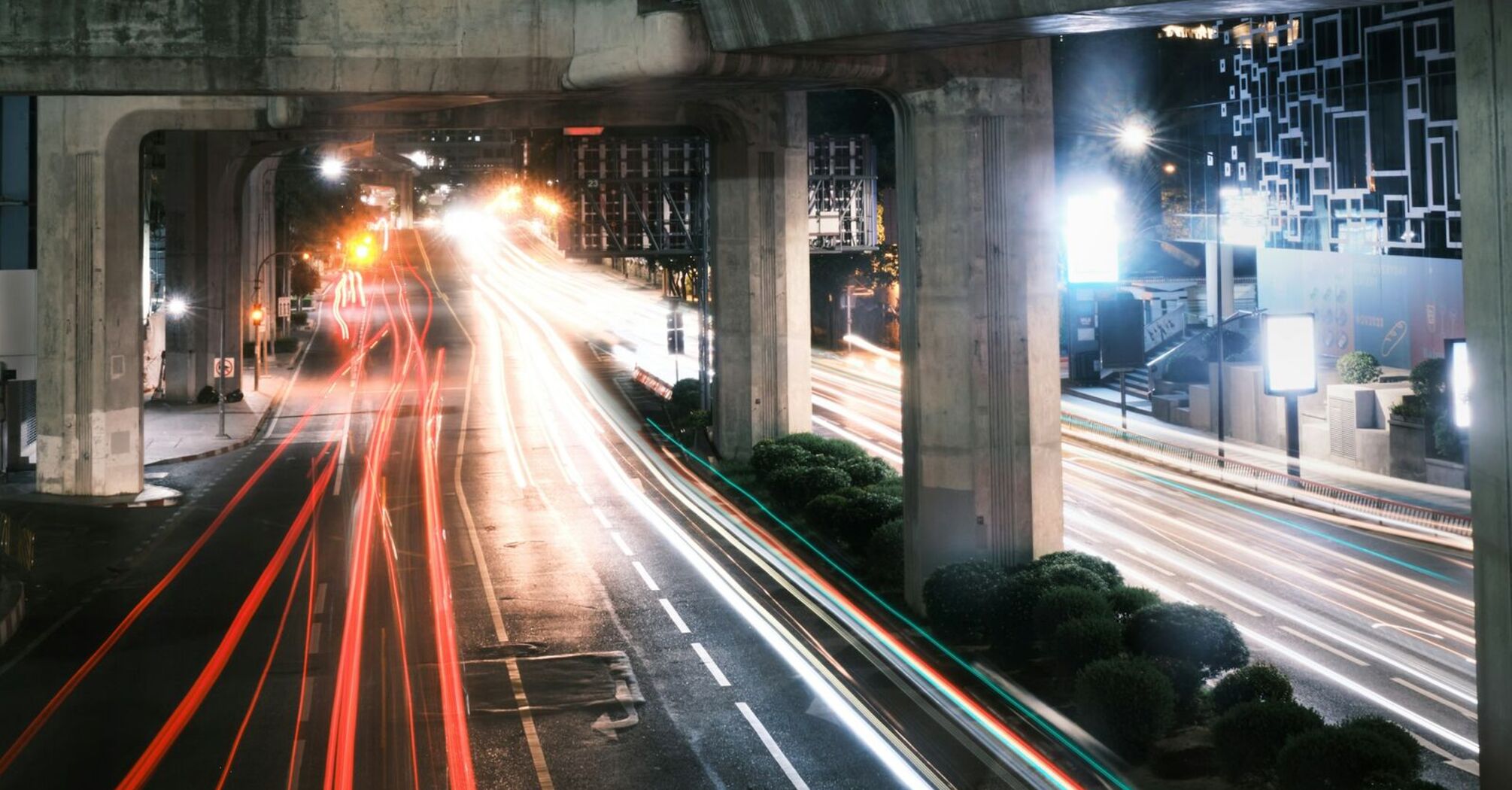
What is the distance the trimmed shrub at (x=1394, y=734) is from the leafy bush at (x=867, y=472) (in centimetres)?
1814

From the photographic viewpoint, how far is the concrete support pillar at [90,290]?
38.8 m

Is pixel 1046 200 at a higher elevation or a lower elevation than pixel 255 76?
lower

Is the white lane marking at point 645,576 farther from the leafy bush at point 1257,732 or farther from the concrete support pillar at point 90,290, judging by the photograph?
the concrete support pillar at point 90,290

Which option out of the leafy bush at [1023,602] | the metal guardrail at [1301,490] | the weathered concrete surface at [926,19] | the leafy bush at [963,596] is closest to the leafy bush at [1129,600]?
the leafy bush at [1023,602]

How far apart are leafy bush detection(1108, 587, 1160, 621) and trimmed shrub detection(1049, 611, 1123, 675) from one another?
1096mm

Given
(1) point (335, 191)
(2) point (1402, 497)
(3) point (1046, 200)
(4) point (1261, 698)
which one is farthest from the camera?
(1) point (335, 191)

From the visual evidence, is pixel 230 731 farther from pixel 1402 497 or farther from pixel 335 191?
pixel 335 191

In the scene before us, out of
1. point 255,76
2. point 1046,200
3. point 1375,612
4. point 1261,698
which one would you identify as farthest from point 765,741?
point 255,76

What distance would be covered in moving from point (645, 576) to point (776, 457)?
33.6 ft

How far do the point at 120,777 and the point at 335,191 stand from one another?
98078 mm

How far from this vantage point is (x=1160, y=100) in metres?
75.3

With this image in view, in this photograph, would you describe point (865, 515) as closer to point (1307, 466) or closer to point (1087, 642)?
point (1087, 642)

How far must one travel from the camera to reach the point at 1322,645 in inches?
914

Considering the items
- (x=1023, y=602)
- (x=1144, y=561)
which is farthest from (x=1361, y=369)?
(x=1023, y=602)
